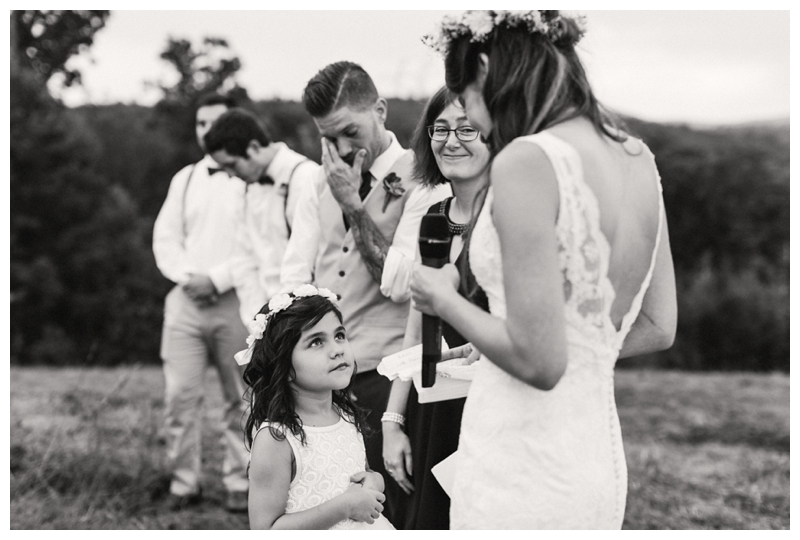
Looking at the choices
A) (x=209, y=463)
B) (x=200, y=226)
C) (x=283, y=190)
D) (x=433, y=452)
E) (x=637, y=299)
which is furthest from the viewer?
(x=209, y=463)

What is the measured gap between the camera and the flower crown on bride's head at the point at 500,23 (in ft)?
6.57

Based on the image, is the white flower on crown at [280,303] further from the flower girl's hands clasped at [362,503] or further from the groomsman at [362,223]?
the flower girl's hands clasped at [362,503]

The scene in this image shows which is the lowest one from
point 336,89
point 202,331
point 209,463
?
point 209,463

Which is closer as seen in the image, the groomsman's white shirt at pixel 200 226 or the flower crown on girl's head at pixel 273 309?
the flower crown on girl's head at pixel 273 309

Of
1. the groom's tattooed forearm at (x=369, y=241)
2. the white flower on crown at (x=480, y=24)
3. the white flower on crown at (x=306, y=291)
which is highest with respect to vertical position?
the white flower on crown at (x=480, y=24)

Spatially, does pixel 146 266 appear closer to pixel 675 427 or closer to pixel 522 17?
pixel 675 427

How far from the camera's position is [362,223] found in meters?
3.51

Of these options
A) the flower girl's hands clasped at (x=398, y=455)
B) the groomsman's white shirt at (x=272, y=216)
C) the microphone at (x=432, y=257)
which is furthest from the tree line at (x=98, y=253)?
the microphone at (x=432, y=257)

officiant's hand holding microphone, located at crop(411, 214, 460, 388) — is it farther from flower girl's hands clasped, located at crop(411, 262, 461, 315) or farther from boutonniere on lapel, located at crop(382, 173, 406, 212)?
boutonniere on lapel, located at crop(382, 173, 406, 212)

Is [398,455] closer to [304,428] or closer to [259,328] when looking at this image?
[304,428]

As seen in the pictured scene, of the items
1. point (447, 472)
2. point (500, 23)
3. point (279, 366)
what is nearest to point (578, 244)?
point (500, 23)

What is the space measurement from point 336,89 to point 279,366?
1.29 m
